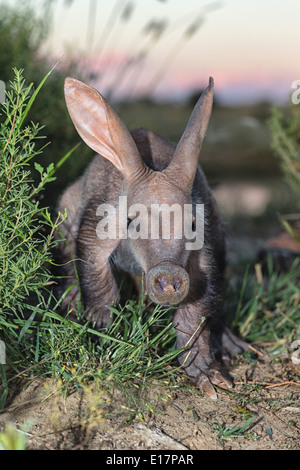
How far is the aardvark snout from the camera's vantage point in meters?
3.29

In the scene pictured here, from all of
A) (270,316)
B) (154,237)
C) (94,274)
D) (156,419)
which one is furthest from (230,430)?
(270,316)

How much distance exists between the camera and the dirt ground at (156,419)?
2.96 m

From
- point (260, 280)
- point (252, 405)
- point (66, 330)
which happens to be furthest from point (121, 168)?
point (260, 280)

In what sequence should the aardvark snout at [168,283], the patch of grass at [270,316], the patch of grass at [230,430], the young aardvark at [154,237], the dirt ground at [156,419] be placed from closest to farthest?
the dirt ground at [156,419], the patch of grass at [230,430], the aardvark snout at [168,283], the young aardvark at [154,237], the patch of grass at [270,316]

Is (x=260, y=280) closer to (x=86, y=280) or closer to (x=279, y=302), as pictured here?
(x=279, y=302)

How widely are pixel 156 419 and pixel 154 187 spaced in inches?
55.0

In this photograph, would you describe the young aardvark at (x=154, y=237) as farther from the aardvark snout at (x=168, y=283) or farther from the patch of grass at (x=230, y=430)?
the patch of grass at (x=230, y=430)

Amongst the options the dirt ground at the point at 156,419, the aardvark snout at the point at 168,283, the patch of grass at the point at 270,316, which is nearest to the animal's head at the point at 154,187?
the aardvark snout at the point at 168,283

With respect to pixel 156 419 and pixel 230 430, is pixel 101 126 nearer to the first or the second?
pixel 156 419

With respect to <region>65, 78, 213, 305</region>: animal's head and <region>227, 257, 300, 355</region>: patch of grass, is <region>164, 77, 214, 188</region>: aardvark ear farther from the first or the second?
<region>227, 257, 300, 355</region>: patch of grass

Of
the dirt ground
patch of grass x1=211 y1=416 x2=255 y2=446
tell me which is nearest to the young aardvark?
the dirt ground

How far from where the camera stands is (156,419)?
10.5 ft

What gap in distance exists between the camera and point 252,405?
356 centimetres

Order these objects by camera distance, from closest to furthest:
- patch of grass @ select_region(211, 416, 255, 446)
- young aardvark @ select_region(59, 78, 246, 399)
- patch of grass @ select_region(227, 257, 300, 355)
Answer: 1. patch of grass @ select_region(211, 416, 255, 446)
2. young aardvark @ select_region(59, 78, 246, 399)
3. patch of grass @ select_region(227, 257, 300, 355)
